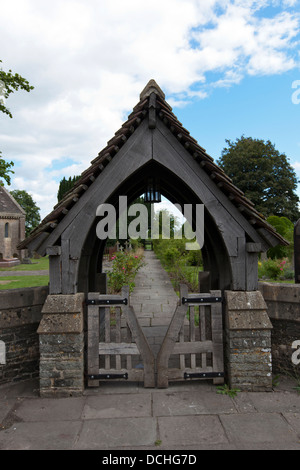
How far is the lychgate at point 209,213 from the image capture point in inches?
154

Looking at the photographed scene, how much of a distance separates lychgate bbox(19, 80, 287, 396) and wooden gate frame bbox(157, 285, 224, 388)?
2 cm

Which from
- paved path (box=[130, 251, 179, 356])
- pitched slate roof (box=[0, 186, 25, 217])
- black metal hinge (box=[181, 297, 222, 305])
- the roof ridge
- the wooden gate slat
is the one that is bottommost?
paved path (box=[130, 251, 179, 356])

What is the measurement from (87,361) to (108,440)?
1331 millimetres

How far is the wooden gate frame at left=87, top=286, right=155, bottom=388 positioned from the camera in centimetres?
409

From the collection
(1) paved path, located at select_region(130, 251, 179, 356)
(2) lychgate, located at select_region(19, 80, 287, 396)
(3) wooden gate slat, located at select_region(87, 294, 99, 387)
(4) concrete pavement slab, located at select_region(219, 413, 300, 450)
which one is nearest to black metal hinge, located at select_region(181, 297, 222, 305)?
(2) lychgate, located at select_region(19, 80, 287, 396)

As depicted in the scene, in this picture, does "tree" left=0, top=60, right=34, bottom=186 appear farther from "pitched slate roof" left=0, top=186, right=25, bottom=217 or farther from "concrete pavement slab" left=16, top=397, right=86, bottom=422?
"pitched slate roof" left=0, top=186, right=25, bottom=217

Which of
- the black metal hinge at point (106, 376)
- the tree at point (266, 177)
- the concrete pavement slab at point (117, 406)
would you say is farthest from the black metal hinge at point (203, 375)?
the tree at point (266, 177)

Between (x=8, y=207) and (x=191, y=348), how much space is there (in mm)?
39090

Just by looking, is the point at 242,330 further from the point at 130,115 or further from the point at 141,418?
the point at 130,115

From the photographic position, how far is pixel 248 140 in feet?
114

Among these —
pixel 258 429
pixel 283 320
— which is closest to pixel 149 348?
pixel 258 429

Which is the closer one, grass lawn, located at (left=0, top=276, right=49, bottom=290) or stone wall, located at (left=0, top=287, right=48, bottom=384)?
stone wall, located at (left=0, top=287, right=48, bottom=384)

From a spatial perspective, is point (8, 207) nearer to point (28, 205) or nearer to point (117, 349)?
point (28, 205)

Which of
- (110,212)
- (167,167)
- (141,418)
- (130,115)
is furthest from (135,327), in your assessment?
(130,115)
